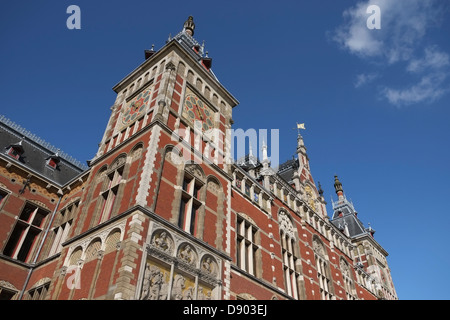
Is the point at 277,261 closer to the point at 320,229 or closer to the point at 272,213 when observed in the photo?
the point at 272,213

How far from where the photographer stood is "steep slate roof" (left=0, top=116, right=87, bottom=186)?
71.4 ft

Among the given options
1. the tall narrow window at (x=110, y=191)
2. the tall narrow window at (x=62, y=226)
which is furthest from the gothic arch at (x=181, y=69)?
the tall narrow window at (x=62, y=226)

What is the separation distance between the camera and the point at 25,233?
1888 centimetres

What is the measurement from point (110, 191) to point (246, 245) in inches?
314

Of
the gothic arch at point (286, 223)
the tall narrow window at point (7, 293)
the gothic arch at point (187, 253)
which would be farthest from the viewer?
the gothic arch at point (286, 223)

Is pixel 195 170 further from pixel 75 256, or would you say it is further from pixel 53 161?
pixel 53 161

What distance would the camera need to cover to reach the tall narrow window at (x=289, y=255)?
20.6m

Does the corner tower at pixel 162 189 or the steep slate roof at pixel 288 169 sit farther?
the steep slate roof at pixel 288 169

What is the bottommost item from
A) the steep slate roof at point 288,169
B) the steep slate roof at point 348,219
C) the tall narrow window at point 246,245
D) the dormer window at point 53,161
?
the tall narrow window at point 246,245

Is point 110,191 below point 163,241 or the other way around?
the other way around

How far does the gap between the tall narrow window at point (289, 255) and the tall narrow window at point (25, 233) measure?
14.7 meters

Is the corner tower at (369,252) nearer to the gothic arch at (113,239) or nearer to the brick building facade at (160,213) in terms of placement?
the brick building facade at (160,213)

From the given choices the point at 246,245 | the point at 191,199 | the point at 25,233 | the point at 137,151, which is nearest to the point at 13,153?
the point at 25,233

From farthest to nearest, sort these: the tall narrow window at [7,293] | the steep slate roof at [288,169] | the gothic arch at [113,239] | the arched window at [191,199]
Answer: the steep slate roof at [288,169], the tall narrow window at [7,293], the arched window at [191,199], the gothic arch at [113,239]
